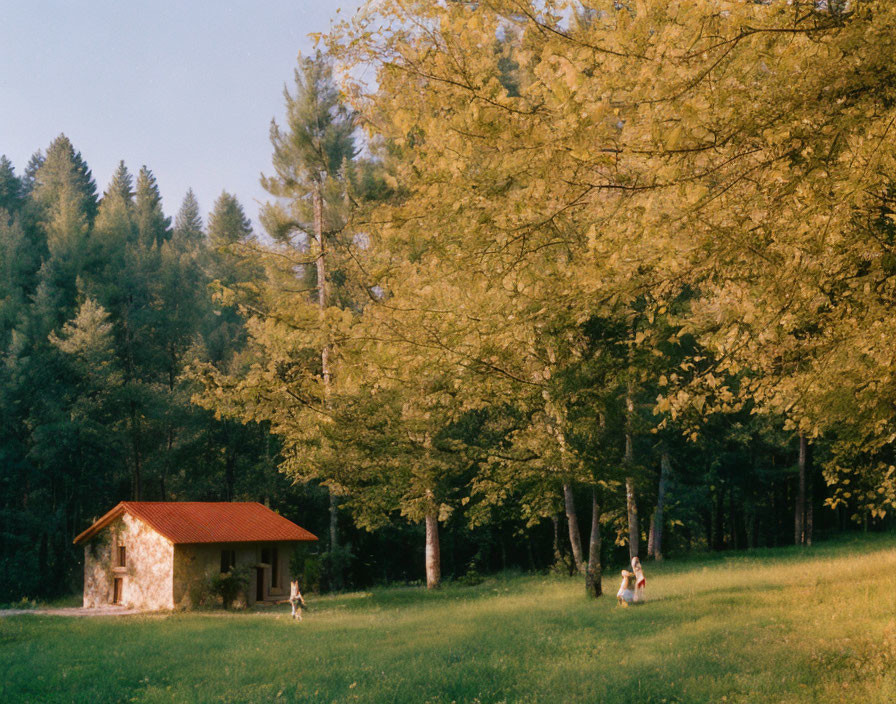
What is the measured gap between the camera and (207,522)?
2842 cm

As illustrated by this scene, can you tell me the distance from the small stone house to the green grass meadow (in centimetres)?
475

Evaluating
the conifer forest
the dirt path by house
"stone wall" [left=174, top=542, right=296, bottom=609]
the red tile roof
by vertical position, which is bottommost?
the dirt path by house

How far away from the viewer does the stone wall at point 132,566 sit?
2636 cm

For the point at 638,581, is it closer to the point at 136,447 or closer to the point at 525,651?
the point at 525,651

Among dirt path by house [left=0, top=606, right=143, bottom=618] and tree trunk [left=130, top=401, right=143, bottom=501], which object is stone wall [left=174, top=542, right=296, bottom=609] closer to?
dirt path by house [left=0, top=606, right=143, bottom=618]

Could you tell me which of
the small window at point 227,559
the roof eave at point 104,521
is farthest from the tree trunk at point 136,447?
the small window at point 227,559

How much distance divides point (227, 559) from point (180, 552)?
231 cm

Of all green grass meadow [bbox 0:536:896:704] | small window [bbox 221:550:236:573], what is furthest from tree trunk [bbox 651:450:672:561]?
small window [bbox 221:550:236:573]

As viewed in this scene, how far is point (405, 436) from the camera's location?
14195 millimetres

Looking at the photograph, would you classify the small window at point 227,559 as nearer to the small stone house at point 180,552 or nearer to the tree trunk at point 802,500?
the small stone house at point 180,552

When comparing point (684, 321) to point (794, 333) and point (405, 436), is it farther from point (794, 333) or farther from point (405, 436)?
point (405, 436)

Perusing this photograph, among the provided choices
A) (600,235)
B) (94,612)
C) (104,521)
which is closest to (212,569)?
(94,612)

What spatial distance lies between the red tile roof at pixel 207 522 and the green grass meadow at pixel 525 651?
536 cm

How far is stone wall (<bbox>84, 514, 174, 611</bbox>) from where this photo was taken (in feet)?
86.5
